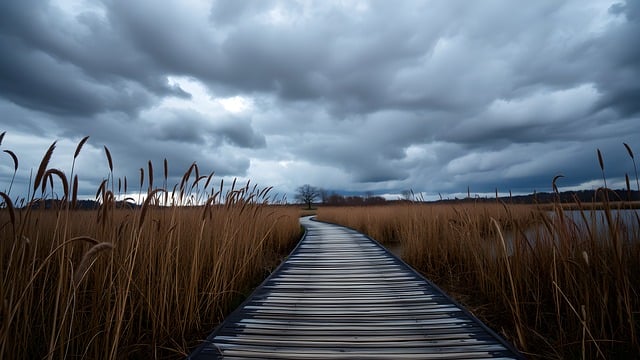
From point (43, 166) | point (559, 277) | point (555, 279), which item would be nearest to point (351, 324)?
→ point (555, 279)

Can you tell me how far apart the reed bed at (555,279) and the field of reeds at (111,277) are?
108 inches

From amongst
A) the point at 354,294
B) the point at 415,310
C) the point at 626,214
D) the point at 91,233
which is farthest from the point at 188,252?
→ the point at 626,214

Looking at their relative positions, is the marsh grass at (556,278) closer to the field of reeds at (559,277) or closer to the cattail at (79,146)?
the field of reeds at (559,277)

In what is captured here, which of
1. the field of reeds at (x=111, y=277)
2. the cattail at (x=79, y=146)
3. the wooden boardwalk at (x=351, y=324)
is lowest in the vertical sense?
the wooden boardwalk at (x=351, y=324)

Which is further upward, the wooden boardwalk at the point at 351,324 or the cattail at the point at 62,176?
the cattail at the point at 62,176

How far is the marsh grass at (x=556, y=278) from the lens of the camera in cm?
203

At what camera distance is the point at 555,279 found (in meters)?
2.23

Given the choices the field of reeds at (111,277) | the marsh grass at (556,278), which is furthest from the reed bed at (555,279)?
the field of reeds at (111,277)

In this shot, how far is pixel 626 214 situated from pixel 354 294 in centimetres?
286

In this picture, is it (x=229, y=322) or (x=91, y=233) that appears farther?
(x=91, y=233)

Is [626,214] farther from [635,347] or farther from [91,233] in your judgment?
[91,233]

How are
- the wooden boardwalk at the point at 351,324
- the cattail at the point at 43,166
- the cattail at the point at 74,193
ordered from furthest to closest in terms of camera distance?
the wooden boardwalk at the point at 351,324, the cattail at the point at 74,193, the cattail at the point at 43,166

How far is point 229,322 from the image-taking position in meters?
2.48

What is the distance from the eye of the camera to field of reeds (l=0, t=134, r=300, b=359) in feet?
4.97
